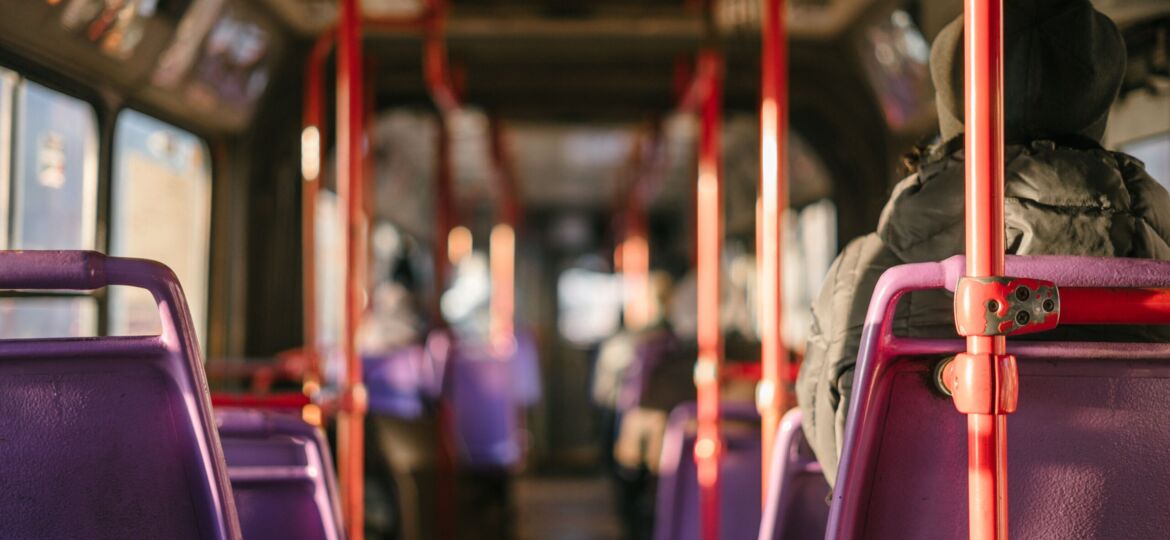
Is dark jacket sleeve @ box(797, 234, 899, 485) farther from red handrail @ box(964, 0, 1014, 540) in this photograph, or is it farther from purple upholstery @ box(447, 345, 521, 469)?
purple upholstery @ box(447, 345, 521, 469)

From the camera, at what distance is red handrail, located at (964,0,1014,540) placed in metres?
1.00

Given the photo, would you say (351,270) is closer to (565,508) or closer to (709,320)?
(709,320)

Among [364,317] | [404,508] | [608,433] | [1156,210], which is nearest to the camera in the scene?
[1156,210]

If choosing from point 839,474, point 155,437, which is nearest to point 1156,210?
point 839,474

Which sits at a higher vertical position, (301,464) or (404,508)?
(301,464)

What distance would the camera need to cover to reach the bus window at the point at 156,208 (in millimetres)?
3111

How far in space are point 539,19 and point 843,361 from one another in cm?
387

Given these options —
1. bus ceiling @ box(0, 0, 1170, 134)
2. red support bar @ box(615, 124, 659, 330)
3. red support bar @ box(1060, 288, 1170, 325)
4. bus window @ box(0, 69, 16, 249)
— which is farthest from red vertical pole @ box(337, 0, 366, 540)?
red support bar @ box(615, 124, 659, 330)

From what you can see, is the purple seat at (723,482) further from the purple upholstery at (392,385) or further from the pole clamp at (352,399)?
the purple upholstery at (392,385)

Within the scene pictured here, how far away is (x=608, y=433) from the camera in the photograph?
624cm

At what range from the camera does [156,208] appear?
11.5ft

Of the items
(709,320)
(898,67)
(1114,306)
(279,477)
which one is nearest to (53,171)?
(279,477)

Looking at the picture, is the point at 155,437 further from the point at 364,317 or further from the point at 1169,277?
the point at 364,317

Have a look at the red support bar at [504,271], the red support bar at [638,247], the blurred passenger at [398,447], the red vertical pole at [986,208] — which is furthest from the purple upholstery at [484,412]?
the red vertical pole at [986,208]
